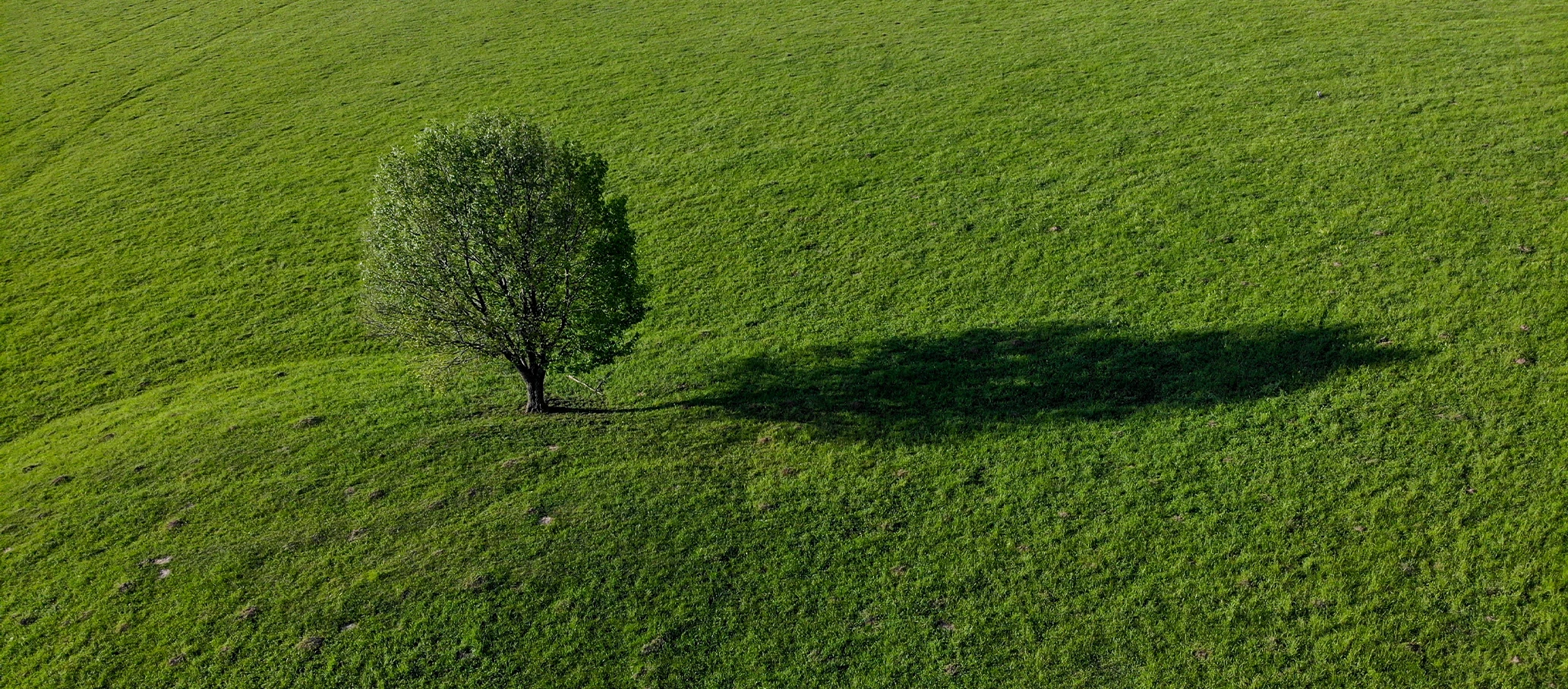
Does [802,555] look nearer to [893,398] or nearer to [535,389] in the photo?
[893,398]

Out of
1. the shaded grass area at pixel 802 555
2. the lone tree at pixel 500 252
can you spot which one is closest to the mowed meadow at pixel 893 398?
the shaded grass area at pixel 802 555

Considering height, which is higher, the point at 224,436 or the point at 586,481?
the point at 224,436

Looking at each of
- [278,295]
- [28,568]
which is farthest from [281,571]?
[278,295]

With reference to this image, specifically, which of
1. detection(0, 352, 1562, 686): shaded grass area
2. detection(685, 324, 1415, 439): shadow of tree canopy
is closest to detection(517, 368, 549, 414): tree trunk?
detection(0, 352, 1562, 686): shaded grass area

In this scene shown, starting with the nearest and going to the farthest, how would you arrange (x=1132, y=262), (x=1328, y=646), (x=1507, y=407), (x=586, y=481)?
(x=1328, y=646)
(x=1507, y=407)
(x=586, y=481)
(x=1132, y=262)

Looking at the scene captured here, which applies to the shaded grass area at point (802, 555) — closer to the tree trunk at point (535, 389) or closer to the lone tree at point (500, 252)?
the tree trunk at point (535, 389)

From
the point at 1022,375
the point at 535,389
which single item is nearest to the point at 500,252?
the point at 535,389

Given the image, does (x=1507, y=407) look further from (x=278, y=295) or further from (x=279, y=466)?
(x=278, y=295)
